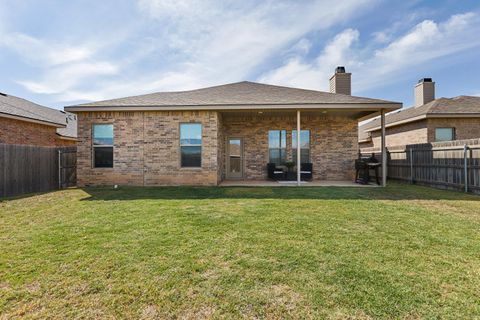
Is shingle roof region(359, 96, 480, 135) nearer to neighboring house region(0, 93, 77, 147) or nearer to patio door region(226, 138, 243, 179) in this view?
patio door region(226, 138, 243, 179)

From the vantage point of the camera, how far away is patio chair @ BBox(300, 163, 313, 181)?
1099 cm

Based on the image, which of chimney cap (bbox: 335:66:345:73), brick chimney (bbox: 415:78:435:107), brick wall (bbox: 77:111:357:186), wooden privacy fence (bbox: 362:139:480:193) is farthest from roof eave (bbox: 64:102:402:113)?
brick chimney (bbox: 415:78:435:107)

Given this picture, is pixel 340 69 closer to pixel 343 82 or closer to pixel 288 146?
pixel 343 82

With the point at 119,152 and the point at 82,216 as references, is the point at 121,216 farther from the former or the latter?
the point at 119,152

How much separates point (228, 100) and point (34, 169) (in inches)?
300

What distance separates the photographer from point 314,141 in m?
11.4

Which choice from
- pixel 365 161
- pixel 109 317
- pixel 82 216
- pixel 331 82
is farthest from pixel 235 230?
pixel 331 82

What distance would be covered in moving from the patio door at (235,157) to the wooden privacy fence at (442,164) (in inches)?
295

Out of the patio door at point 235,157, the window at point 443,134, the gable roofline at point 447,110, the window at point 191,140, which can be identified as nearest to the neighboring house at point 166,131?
the window at point 191,140

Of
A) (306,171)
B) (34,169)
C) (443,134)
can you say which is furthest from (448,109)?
(34,169)

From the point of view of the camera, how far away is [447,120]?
12516 millimetres

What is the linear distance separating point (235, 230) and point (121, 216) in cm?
252

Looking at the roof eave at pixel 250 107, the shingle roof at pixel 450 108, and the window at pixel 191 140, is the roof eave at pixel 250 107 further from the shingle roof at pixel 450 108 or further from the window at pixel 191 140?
the shingle roof at pixel 450 108

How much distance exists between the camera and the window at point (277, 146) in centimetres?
1152
